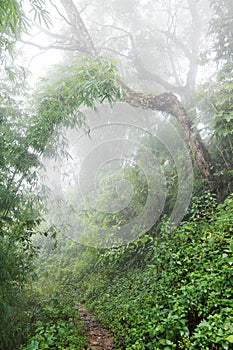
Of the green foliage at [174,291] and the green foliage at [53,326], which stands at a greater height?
the green foliage at [174,291]

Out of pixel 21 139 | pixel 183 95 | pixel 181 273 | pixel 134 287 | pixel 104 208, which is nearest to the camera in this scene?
pixel 181 273

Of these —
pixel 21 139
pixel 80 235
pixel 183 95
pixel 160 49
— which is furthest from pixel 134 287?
pixel 160 49

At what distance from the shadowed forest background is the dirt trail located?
0.12 meters

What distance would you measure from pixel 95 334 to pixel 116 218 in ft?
11.1

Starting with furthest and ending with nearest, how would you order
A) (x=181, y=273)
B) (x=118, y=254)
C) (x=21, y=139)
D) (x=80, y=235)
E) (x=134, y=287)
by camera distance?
1. (x=80, y=235)
2. (x=118, y=254)
3. (x=134, y=287)
4. (x=21, y=139)
5. (x=181, y=273)

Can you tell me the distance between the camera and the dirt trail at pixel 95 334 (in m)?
3.52

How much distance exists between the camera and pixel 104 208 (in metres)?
8.27

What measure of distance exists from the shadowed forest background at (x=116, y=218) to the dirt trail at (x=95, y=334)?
0.12 m

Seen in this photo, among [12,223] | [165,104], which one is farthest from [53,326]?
[165,104]

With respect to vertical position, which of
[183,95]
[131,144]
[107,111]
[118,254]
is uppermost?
[183,95]

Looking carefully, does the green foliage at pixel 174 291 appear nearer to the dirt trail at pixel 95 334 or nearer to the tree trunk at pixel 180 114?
the dirt trail at pixel 95 334

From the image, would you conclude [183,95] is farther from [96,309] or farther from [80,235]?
[96,309]

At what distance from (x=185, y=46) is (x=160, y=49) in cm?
157

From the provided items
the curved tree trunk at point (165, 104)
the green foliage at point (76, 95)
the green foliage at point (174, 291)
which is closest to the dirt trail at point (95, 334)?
the green foliage at point (174, 291)
